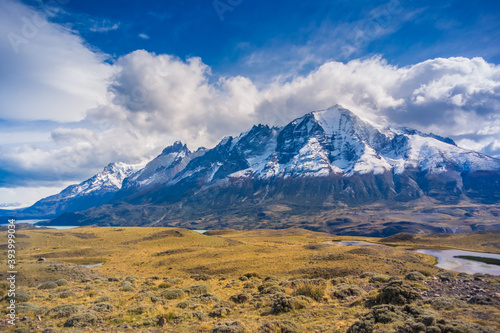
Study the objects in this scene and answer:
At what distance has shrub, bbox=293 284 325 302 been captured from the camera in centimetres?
2342

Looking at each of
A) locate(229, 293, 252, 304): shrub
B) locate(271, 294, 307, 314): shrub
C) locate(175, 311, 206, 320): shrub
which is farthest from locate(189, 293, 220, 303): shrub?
locate(271, 294, 307, 314): shrub

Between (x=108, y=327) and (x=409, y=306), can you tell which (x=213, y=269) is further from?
(x=409, y=306)

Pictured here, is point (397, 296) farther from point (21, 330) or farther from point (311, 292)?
point (21, 330)

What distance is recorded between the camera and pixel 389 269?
4103cm

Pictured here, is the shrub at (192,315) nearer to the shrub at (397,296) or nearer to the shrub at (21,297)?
the shrub at (397,296)

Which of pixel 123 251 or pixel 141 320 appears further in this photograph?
pixel 123 251

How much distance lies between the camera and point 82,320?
1909 centimetres

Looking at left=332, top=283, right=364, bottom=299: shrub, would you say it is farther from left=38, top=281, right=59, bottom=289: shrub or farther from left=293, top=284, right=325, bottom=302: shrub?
left=38, top=281, right=59, bottom=289: shrub

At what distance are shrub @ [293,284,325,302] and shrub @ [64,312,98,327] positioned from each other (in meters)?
15.5

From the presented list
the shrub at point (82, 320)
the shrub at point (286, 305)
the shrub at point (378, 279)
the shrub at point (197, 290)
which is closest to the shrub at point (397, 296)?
the shrub at point (286, 305)

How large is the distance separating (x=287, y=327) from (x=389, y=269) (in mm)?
30930

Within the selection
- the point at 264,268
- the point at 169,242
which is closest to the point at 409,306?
the point at 264,268

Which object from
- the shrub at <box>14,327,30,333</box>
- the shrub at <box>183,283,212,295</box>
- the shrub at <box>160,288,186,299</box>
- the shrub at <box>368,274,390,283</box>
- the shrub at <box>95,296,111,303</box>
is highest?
the shrub at <box>14,327,30,333</box>

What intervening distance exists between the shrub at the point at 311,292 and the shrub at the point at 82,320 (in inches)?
610
